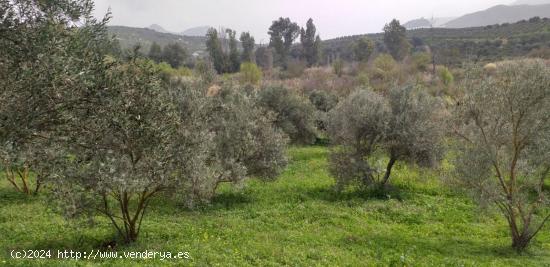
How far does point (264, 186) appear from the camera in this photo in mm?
26750

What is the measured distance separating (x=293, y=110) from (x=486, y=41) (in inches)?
3594

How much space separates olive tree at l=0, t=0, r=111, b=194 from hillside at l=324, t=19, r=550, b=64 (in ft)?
288

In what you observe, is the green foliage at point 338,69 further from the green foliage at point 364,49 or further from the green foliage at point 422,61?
the green foliage at point 422,61

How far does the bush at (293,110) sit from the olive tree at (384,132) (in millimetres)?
18074

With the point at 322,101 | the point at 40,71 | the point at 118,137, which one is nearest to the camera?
the point at 40,71

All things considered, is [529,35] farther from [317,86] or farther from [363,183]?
[363,183]

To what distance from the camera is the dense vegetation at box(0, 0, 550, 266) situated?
33.0ft

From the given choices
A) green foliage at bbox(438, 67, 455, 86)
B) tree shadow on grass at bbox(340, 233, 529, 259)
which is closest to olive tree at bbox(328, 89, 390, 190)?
tree shadow on grass at bbox(340, 233, 529, 259)

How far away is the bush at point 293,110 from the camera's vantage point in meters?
44.7

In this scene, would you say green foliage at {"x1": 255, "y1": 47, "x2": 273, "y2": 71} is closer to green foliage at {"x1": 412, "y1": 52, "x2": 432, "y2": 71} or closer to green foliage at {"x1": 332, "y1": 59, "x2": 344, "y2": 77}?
green foliage at {"x1": 332, "y1": 59, "x2": 344, "y2": 77}

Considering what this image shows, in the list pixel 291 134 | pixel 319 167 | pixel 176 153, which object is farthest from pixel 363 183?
pixel 291 134

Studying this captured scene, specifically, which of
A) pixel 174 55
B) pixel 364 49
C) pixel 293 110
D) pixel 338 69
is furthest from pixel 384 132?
pixel 364 49

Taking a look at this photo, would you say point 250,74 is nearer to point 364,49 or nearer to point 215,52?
point 215,52

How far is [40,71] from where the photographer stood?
9.14m
